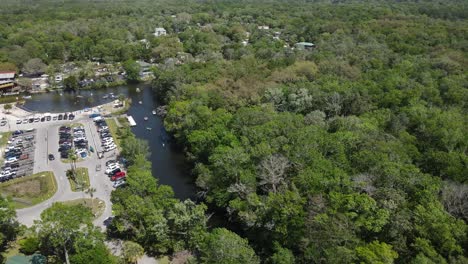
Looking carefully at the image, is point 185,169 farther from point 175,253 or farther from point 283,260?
point 283,260

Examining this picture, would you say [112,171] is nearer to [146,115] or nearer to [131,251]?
[131,251]

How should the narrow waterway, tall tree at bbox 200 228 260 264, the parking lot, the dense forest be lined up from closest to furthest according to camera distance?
tall tree at bbox 200 228 260 264, the dense forest, the narrow waterway, the parking lot

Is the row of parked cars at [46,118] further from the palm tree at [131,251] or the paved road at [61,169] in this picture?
the palm tree at [131,251]

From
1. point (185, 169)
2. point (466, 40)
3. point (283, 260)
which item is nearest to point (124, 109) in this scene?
point (185, 169)

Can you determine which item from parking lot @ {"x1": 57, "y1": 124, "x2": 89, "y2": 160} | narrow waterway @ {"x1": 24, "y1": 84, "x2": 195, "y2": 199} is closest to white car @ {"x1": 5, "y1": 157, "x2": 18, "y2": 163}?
parking lot @ {"x1": 57, "y1": 124, "x2": 89, "y2": 160}

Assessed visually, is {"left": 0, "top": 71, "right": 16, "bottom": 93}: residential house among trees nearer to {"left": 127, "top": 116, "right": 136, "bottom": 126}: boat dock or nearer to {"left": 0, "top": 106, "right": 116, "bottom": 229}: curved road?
{"left": 0, "top": 106, "right": 116, "bottom": 229}: curved road
